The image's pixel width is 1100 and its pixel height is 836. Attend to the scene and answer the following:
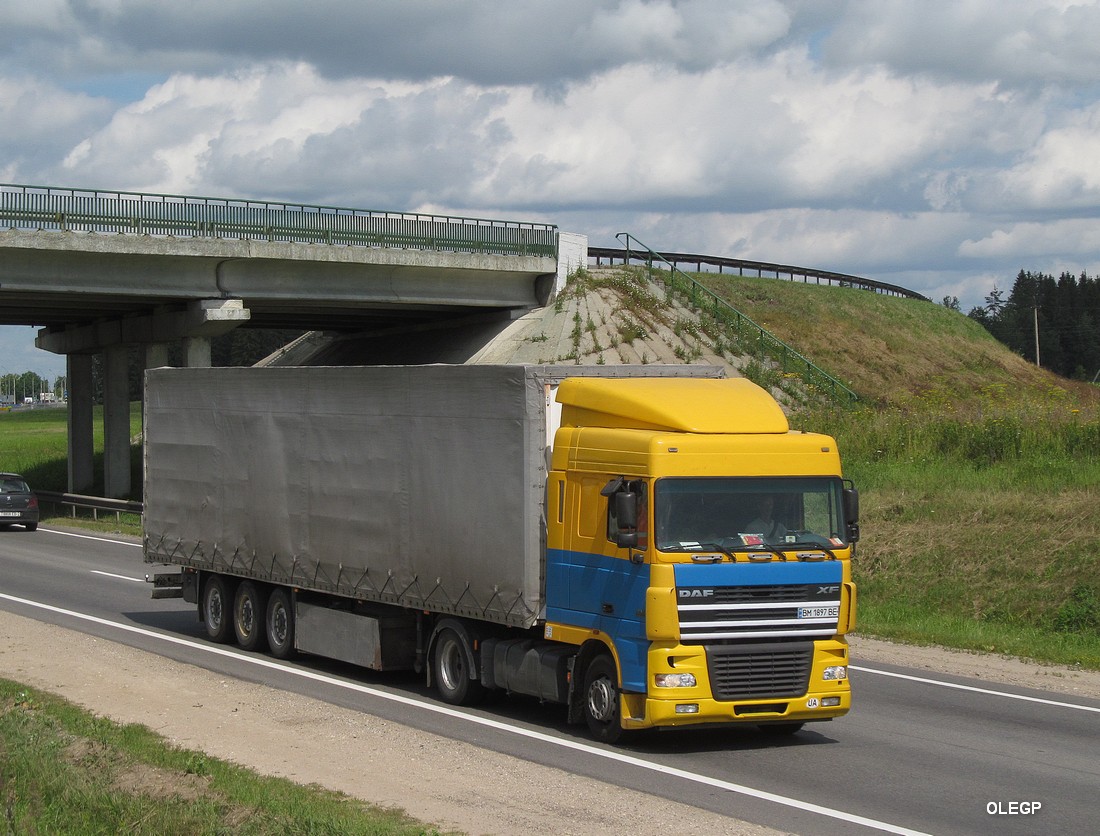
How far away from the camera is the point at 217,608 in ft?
58.5

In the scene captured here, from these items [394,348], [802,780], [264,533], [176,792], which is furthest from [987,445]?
[394,348]

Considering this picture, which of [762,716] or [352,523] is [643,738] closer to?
[762,716]

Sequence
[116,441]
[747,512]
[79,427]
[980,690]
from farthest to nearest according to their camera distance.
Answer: [79,427], [116,441], [980,690], [747,512]

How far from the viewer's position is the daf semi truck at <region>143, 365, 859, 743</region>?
1120cm

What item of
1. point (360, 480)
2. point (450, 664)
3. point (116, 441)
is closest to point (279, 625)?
point (360, 480)

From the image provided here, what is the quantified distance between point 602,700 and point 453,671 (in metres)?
2.48

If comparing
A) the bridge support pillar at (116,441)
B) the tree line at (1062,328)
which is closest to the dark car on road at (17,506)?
the bridge support pillar at (116,441)

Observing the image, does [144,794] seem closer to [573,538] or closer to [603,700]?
[603,700]

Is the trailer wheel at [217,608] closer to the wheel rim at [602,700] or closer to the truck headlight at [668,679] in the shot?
the wheel rim at [602,700]

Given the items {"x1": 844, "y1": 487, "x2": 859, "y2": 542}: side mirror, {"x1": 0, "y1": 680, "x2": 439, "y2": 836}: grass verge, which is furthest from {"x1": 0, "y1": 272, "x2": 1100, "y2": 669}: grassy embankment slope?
{"x1": 0, "y1": 680, "x2": 439, "y2": 836}: grass verge

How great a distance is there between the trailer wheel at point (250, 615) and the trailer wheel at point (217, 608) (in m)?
0.14

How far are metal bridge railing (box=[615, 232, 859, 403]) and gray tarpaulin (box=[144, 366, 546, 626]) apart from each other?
100 feet

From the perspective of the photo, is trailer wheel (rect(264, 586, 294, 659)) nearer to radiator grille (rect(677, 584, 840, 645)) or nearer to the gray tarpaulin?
the gray tarpaulin

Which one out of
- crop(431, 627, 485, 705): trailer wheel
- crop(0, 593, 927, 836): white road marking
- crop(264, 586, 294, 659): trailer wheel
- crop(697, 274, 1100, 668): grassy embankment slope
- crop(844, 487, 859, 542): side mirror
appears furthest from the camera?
crop(697, 274, 1100, 668): grassy embankment slope
